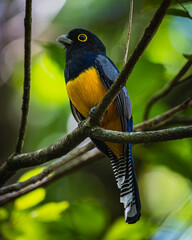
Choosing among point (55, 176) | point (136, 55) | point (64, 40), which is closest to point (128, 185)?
point (55, 176)

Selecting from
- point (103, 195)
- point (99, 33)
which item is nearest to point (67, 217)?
point (103, 195)

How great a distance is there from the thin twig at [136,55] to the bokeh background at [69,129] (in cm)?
68

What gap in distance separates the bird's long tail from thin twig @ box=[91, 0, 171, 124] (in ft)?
3.29

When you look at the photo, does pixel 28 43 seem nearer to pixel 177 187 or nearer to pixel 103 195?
pixel 103 195

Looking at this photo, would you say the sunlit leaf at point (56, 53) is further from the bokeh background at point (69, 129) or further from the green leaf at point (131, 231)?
the green leaf at point (131, 231)

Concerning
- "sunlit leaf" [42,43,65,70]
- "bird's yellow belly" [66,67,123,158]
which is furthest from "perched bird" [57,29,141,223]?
"sunlit leaf" [42,43,65,70]

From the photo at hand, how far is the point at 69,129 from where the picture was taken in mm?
4930

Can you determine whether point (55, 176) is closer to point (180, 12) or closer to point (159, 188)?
point (180, 12)

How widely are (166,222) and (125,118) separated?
1005 mm

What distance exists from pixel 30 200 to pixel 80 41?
185 cm

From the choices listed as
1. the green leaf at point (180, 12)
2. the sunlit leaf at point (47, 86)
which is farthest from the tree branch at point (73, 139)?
the sunlit leaf at point (47, 86)

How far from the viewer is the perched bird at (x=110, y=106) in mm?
3309

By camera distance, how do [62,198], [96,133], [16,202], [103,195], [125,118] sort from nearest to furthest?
[96,133] < [16,202] < [125,118] < [103,195] < [62,198]

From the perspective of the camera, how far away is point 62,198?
5598 mm
